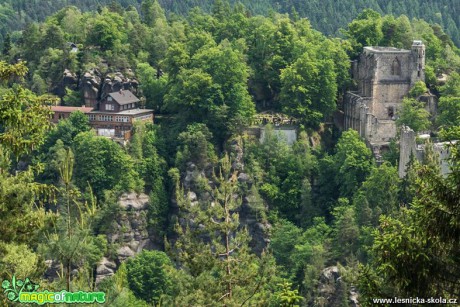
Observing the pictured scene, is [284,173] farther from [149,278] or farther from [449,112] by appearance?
[149,278]

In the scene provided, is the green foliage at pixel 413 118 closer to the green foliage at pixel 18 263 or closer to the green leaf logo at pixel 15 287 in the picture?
the green foliage at pixel 18 263

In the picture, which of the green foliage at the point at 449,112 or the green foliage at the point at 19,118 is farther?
the green foliage at the point at 449,112

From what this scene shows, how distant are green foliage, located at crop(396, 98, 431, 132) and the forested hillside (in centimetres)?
8459

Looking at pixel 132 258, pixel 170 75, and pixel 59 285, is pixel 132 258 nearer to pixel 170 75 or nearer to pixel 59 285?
pixel 170 75

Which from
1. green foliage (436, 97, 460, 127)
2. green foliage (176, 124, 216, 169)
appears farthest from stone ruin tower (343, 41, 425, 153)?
green foliage (176, 124, 216, 169)

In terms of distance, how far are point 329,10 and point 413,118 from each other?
96.3m

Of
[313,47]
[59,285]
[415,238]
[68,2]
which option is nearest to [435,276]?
[415,238]

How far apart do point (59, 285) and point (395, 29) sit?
6052 cm

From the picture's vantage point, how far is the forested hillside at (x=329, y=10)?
6624 inches

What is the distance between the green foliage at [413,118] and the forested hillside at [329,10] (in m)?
84.6

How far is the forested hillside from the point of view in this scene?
6624 inches

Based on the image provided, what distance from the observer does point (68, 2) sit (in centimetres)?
19488

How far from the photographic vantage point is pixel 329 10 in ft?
561

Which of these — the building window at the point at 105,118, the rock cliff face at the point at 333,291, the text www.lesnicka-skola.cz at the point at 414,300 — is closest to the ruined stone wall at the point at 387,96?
A: the rock cliff face at the point at 333,291
